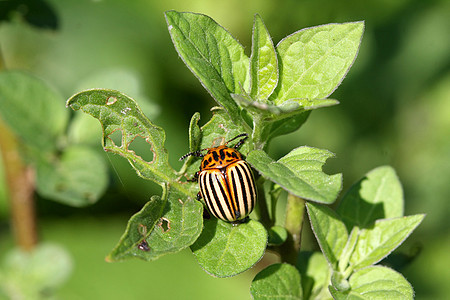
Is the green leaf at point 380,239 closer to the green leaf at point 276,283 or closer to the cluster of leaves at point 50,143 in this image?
the green leaf at point 276,283

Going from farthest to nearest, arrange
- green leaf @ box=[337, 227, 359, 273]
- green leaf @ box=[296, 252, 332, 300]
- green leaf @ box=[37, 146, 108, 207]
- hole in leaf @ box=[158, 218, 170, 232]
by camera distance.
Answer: green leaf @ box=[37, 146, 108, 207] → green leaf @ box=[296, 252, 332, 300] → green leaf @ box=[337, 227, 359, 273] → hole in leaf @ box=[158, 218, 170, 232]

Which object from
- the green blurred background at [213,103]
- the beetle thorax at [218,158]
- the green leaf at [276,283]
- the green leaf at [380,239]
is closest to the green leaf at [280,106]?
the beetle thorax at [218,158]

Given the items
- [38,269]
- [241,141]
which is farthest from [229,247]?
[38,269]

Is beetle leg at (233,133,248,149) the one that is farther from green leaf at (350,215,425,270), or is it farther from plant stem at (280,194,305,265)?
green leaf at (350,215,425,270)

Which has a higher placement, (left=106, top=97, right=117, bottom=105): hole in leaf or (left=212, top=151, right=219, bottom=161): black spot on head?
(left=106, top=97, right=117, bottom=105): hole in leaf

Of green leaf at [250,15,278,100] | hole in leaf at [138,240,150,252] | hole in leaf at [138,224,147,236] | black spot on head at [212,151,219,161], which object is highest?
green leaf at [250,15,278,100]

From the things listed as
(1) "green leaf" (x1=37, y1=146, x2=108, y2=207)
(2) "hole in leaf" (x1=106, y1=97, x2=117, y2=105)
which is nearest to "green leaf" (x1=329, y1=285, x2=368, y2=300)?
(2) "hole in leaf" (x1=106, y1=97, x2=117, y2=105)
